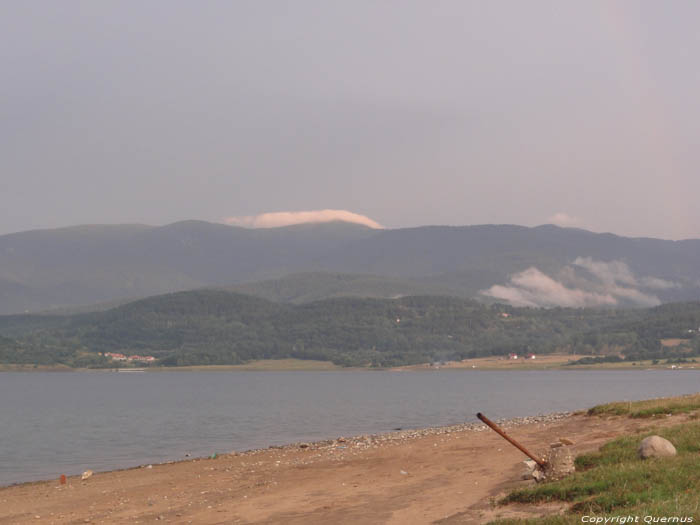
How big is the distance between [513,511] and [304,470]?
796 inches

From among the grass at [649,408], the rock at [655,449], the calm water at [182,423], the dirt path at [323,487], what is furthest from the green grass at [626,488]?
the calm water at [182,423]

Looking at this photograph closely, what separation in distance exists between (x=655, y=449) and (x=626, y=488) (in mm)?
5737

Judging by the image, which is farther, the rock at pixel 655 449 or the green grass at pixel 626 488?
the rock at pixel 655 449

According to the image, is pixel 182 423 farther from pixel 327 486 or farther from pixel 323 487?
pixel 323 487

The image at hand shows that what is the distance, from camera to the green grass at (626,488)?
69.4 ft

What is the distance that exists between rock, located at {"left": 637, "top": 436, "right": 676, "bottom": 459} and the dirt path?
4.78m

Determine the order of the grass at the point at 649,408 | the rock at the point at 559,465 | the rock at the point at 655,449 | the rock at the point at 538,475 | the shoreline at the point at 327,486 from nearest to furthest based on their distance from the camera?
the rock at the point at 559,465, the rock at the point at 655,449, the rock at the point at 538,475, the shoreline at the point at 327,486, the grass at the point at 649,408

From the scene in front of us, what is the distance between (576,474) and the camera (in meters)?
27.5

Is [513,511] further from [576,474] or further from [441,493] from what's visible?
[441,493]

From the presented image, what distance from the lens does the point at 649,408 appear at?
44875 mm

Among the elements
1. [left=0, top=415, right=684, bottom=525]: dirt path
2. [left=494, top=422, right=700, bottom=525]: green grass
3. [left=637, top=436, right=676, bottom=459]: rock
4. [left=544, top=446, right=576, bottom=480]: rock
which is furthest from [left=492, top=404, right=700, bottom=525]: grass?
[left=0, top=415, right=684, bottom=525]: dirt path

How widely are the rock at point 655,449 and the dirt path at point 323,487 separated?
4.78 metres

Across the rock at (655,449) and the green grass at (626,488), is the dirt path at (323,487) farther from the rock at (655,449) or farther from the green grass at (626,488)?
the rock at (655,449)

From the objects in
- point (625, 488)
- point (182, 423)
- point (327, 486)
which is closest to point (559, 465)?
point (625, 488)
